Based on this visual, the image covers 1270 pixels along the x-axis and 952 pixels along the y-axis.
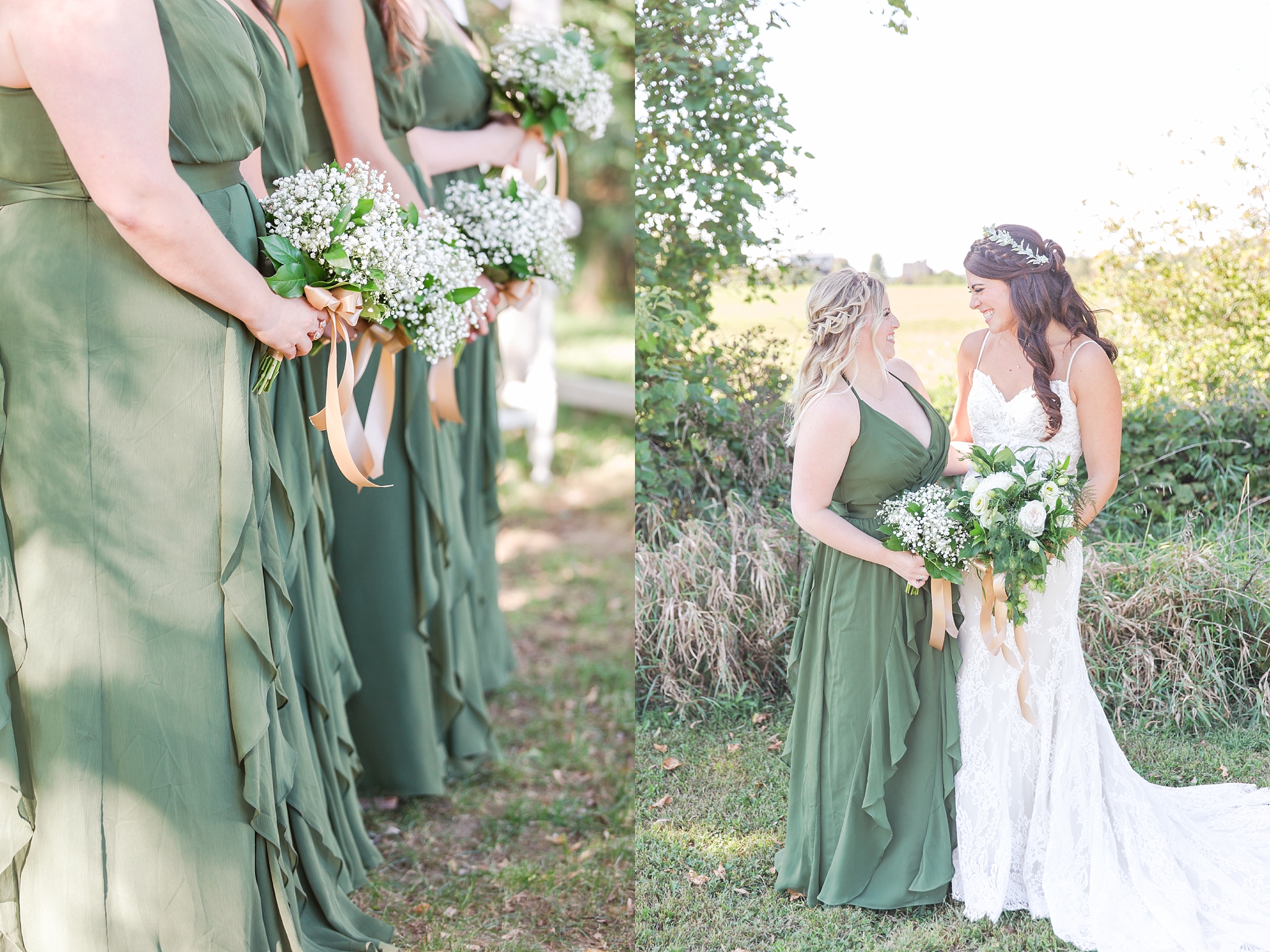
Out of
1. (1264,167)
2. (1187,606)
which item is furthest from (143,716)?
(1264,167)

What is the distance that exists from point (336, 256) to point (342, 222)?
3.1 inches

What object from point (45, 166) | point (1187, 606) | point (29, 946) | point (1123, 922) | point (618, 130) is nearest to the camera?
point (45, 166)

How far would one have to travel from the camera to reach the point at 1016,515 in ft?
8.26

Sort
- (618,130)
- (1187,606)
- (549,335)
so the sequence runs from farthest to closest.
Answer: (618,130) < (549,335) < (1187,606)

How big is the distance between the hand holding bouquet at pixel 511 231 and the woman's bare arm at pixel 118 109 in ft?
4.47

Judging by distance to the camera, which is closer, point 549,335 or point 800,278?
point 800,278

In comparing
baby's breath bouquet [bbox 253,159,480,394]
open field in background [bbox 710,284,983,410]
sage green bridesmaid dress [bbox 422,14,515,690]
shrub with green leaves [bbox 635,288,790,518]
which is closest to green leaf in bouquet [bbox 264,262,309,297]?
baby's breath bouquet [bbox 253,159,480,394]

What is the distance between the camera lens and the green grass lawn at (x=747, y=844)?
2.61m

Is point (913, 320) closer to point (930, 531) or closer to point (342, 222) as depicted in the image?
point (930, 531)

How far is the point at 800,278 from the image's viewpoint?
268 cm

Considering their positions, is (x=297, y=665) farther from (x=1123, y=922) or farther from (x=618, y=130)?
(x=618, y=130)

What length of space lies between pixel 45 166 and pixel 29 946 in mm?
1609

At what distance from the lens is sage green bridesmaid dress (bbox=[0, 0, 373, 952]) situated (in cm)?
215

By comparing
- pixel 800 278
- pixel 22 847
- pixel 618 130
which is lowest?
pixel 22 847
